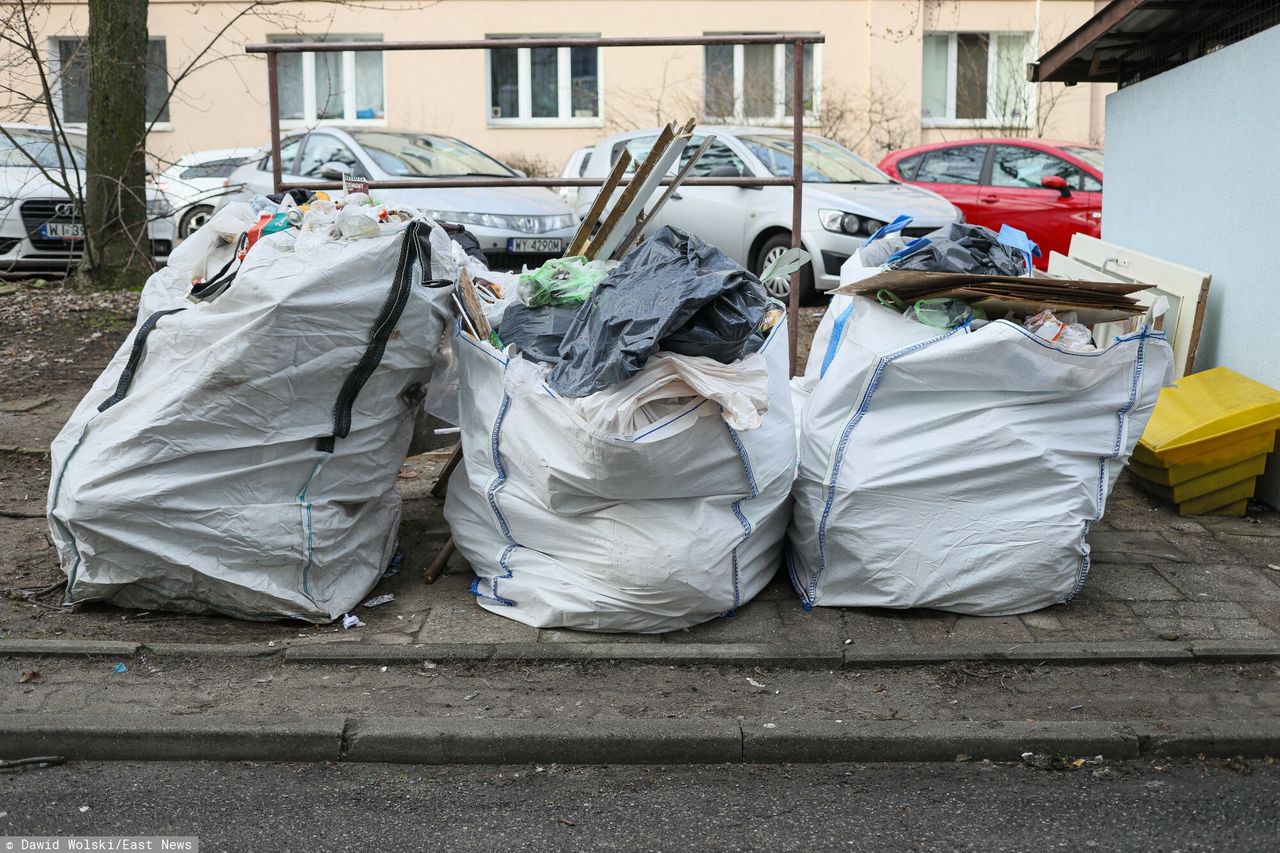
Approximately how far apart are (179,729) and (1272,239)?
4492mm

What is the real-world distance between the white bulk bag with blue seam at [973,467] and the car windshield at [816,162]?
5.93m

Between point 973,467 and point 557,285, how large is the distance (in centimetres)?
151

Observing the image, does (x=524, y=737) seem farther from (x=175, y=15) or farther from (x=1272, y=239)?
(x=175, y=15)

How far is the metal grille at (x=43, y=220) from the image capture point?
10523mm

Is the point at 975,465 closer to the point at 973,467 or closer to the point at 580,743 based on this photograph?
the point at 973,467

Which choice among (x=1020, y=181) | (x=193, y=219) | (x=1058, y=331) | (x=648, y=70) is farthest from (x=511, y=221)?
(x=648, y=70)

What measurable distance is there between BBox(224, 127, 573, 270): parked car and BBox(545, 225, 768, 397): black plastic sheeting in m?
5.12

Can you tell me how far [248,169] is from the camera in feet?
38.1

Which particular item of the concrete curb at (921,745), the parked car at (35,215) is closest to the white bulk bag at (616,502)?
the concrete curb at (921,745)

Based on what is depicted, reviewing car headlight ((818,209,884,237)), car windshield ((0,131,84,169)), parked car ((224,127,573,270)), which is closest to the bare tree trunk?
parked car ((224,127,573,270))

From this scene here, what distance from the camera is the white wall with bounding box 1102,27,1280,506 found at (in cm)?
516

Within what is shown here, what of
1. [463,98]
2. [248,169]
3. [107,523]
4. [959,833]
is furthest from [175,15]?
[959,833]

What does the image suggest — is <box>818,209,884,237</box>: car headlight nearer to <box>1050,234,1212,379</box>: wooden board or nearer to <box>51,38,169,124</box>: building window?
<box>1050,234,1212,379</box>: wooden board

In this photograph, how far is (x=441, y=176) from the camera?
10.1 meters
